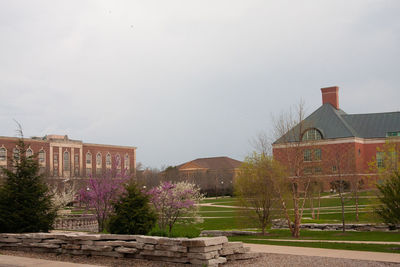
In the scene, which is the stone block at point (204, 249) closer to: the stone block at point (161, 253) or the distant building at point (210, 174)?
the stone block at point (161, 253)

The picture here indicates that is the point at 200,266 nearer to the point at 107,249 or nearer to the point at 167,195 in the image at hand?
the point at 107,249

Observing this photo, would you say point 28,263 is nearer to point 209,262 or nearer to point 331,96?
point 209,262

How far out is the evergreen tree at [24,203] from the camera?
45.0 feet

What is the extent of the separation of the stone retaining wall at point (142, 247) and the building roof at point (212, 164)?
298 feet

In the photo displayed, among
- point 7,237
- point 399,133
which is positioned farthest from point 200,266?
point 399,133

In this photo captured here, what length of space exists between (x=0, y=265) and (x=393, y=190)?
11681 mm

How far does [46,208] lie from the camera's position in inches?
564

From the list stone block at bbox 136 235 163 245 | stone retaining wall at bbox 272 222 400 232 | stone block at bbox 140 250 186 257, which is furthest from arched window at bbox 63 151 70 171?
stone block at bbox 140 250 186 257

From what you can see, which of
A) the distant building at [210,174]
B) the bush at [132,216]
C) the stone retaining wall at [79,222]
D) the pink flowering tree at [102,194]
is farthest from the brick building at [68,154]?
the bush at [132,216]

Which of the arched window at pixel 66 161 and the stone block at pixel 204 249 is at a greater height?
the arched window at pixel 66 161

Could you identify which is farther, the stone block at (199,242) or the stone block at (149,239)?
the stone block at (149,239)

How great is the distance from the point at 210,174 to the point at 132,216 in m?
76.4

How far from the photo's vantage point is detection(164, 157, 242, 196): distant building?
74750 millimetres

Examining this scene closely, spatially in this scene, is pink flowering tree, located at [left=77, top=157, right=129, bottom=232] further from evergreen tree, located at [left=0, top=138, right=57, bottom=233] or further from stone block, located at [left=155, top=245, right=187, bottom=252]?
stone block, located at [left=155, top=245, right=187, bottom=252]
